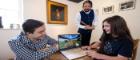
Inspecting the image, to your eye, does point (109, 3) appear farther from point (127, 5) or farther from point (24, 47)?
point (24, 47)

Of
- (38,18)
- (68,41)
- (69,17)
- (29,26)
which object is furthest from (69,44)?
(69,17)

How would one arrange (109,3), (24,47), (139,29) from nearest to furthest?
(24,47), (139,29), (109,3)

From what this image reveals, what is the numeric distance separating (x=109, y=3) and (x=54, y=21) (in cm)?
118

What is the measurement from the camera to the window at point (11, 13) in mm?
2391

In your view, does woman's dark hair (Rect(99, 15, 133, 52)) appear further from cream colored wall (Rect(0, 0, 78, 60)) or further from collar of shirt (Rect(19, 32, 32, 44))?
cream colored wall (Rect(0, 0, 78, 60))

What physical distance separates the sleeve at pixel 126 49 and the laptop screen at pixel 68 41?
0.51 metres

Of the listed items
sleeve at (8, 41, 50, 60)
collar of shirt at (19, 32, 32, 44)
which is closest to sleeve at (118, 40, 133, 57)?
sleeve at (8, 41, 50, 60)

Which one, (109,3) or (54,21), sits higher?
(109,3)

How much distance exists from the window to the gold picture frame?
59 centimetres

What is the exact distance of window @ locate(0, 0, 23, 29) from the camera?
2.39m

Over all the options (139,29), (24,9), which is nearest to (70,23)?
(24,9)

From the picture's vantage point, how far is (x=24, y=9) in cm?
252

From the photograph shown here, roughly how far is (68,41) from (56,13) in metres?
1.70

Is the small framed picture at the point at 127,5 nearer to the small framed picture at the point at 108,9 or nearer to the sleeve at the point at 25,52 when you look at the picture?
the small framed picture at the point at 108,9
